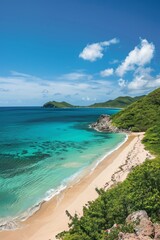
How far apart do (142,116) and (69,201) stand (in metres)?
70.5

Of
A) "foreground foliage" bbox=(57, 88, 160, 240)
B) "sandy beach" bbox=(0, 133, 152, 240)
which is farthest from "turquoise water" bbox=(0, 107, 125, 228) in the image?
"foreground foliage" bbox=(57, 88, 160, 240)

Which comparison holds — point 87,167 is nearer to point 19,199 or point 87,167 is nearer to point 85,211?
point 19,199

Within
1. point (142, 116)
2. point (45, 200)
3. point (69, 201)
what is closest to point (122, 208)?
point (69, 201)

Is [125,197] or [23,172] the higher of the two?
[125,197]

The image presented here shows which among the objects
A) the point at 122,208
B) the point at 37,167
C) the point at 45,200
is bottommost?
the point at 45,200

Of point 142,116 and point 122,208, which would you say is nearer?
point 122,208

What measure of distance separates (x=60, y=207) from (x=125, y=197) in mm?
11585

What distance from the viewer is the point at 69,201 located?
29547 mm

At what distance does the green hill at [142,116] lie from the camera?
291ft

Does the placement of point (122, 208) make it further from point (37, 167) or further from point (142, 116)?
point (142, 116)

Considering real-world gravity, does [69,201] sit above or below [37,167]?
below

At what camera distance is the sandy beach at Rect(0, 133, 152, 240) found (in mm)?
23031

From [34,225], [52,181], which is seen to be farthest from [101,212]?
[52,181]

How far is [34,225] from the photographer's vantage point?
2448 centimetres
